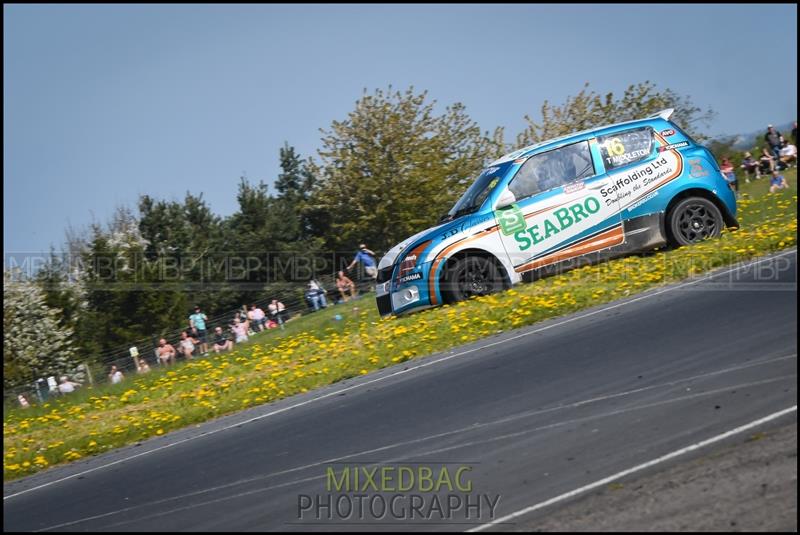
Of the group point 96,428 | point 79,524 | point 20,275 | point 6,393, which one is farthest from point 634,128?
point 20,275

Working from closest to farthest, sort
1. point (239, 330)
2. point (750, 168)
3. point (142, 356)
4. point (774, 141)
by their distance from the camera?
1. point (142, 356)
2. point (239, 330)
3. point (774, 141)
4. point (750, 168)

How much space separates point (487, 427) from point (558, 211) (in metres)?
5.96

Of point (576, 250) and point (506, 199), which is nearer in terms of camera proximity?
point (506, 199)

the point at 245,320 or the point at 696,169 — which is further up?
the point at 696,169

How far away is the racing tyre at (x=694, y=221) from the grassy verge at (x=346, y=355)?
0.89 ft

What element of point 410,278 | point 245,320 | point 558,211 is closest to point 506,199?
point 558,211

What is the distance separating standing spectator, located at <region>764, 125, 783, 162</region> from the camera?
26516 millimetres

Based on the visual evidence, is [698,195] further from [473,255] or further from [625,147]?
[473,255]

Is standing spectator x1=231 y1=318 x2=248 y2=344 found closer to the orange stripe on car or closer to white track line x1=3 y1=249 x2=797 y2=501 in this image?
the orange stripe on car

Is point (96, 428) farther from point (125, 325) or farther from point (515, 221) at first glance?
point (125, 325)

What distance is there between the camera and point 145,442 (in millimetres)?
10484

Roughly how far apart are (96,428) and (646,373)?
23.7ft

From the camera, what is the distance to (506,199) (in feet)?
41.9

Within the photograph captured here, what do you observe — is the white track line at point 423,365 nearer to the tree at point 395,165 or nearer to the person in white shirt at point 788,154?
the person in white shirt at point 788,154
